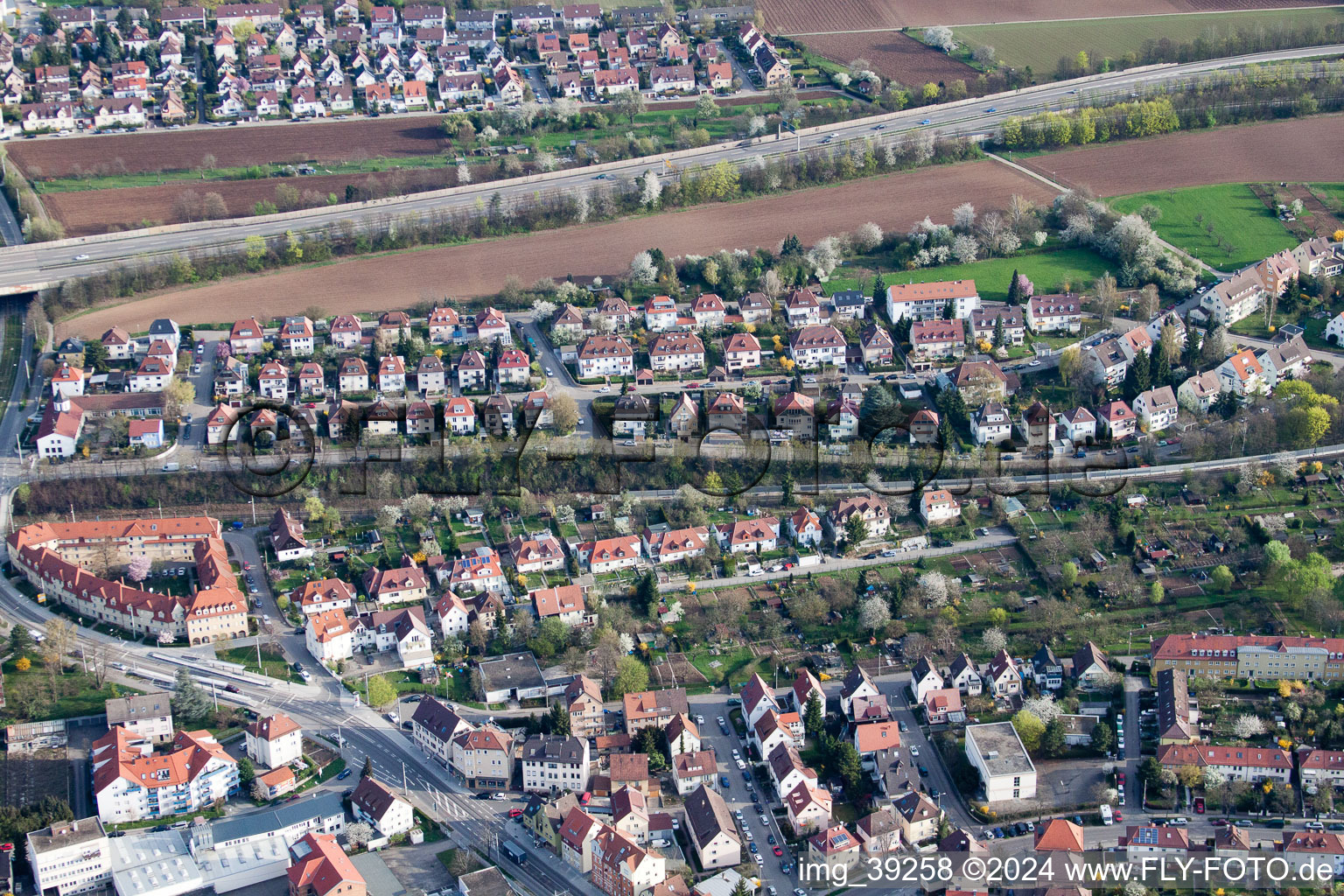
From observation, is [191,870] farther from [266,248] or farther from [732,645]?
[266,248]

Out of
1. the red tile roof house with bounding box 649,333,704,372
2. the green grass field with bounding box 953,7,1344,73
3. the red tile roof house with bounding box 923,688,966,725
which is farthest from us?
the green grass field with bounding box 953,7,1344,73

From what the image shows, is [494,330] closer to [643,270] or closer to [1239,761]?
[643,270]

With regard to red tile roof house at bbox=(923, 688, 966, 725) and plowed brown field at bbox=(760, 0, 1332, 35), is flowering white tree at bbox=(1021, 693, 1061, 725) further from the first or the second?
plowed brown field at bbox=(760, 0, 1332, 35)

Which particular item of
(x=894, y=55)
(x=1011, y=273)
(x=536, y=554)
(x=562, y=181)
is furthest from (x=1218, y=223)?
(x=536, y=554)

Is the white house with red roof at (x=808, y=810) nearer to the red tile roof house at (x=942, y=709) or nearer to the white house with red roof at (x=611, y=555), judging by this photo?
the red tile roof house at (x=942, y=709)

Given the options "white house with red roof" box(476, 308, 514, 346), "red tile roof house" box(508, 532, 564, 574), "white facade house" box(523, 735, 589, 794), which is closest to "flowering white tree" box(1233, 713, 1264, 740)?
"white facade house" box(523, 735, 589, 794)

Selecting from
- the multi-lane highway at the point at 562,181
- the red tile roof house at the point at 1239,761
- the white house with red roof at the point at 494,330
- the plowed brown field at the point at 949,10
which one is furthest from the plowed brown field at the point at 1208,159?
the red tile roof house at the point at 1239,761
